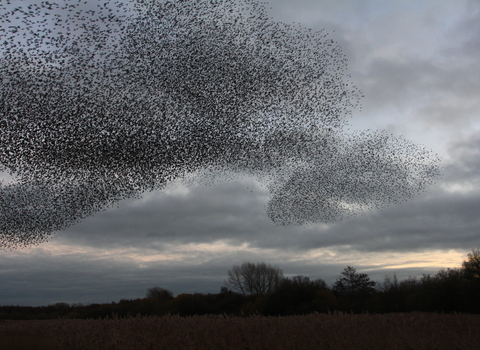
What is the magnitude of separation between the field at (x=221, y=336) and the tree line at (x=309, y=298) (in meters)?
2.80

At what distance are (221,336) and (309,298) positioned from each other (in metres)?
43.9

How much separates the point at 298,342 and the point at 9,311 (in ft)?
243

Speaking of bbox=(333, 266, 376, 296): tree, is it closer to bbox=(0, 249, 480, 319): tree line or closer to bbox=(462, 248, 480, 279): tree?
bbox=(0, 249, 480, 319): tree line

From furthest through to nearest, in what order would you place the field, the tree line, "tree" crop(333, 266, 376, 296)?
"tree" crop(333, 266, 376, 296), the tree line, the field

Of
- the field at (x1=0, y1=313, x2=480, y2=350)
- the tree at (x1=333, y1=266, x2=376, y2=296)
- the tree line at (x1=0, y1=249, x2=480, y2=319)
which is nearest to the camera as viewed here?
the field at (x1=0, y1=313, x2=480, y2=350)

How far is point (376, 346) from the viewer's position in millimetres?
9859

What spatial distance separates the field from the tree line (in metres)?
2.80

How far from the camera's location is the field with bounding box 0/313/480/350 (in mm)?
9445

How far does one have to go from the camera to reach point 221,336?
1000 centimetres

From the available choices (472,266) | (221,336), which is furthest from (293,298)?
(221,336)

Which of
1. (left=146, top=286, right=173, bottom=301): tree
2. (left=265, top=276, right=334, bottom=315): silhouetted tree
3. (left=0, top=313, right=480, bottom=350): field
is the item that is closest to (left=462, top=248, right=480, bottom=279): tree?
(left=265, top=276, right=334, bottom=315): silhouetted tree

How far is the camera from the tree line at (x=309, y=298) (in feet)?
125

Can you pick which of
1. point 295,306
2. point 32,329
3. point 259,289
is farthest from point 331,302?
point 32,329

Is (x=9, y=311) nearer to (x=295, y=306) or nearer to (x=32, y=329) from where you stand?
(x=295, y=306)
